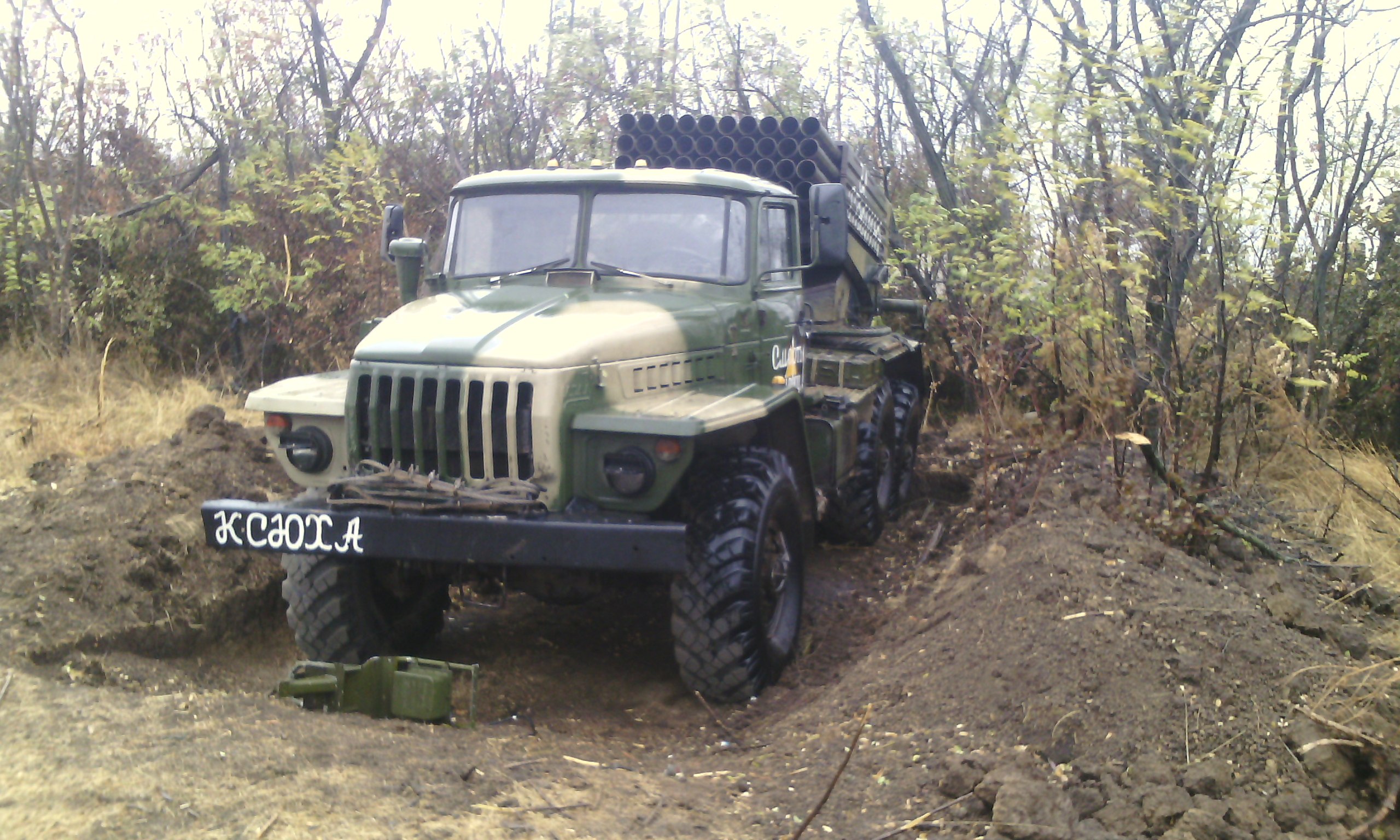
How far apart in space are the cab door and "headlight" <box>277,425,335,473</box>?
2.16 m

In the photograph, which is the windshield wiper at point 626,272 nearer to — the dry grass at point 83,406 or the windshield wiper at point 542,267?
the windshield wiper at point 542,267

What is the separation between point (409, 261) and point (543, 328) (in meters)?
1.76

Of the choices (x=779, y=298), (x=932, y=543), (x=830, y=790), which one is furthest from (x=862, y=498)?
(x=830, y=790)

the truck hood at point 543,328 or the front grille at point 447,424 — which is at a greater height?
the truck hood at point 543,328

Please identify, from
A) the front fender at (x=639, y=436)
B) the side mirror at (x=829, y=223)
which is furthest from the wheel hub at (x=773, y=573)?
the side mirror at (x=829, y=223)

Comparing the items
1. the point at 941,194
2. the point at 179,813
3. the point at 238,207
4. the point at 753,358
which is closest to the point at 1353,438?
the point at 941,194

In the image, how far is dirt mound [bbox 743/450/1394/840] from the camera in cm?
339

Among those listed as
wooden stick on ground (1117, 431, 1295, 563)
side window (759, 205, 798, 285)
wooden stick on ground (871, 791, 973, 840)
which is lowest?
wooden stick on ground (871, 791, 973, 840)

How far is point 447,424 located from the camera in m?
4.48

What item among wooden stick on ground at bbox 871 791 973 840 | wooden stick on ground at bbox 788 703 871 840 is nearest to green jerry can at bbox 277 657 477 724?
wooden stick on ground at bbox 788 703 871 840

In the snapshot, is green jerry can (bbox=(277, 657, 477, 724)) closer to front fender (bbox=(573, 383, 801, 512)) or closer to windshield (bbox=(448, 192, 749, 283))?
front fender (bbox=(573, 383, 801, 512))

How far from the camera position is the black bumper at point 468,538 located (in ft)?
13.7

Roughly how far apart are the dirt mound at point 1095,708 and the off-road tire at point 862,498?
1.79 metres

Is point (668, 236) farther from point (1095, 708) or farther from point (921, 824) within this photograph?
point (921, 824)
